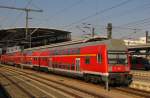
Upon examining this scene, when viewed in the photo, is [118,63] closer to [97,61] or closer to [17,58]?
[97,61]

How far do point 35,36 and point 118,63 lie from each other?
71214 mm

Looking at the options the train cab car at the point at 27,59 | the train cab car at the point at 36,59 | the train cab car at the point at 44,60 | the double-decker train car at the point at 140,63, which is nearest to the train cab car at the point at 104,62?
the train cab car at the point at 44,60

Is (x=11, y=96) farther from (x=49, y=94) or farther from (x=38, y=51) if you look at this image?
(x=38, y=51)

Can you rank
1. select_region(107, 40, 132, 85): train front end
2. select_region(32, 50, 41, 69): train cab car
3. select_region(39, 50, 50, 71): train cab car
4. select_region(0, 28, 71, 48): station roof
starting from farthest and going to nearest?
1. select_region(0, 28, 71, 48): station roof
2. select_region(32, 50, 41, 69): train cab car
3. select_region(39, 50, 50, 71): train cab car
4. select_region(107, 40, 132, 85): train front end

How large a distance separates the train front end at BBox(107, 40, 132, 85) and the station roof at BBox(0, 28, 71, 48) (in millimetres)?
53906

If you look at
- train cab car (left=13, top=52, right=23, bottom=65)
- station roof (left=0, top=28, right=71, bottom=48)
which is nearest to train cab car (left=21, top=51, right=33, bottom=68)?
train cab car (left=13, top=52, right=23, bottom=65)

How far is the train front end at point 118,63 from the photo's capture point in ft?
73.0

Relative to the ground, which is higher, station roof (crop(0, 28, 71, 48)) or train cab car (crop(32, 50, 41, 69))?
station roof (crop(0, 28, 71, 48))

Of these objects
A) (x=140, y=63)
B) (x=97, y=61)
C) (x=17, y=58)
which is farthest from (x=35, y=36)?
(x=97, y=61)

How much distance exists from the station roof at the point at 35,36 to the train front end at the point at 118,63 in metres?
53.9

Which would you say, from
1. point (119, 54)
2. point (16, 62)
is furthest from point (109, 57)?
point (16, 62)

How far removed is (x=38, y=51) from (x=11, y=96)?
82.1 feet

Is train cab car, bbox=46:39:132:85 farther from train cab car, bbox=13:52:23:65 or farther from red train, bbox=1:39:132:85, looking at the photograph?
train cab car, bbox=13:52:23:65

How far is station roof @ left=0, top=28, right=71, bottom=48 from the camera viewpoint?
79562 mm
